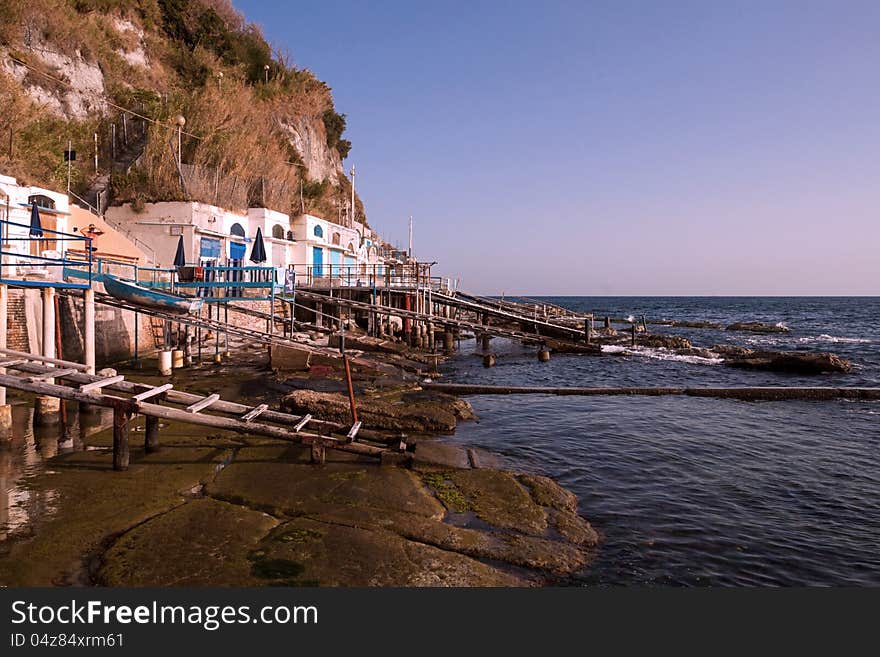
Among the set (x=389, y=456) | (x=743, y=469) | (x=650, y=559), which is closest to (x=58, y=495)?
(x=389, y=456)

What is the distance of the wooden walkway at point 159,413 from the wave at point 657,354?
84.5ft

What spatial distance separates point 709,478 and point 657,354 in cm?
2479

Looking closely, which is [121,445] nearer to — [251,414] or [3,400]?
[251,414]

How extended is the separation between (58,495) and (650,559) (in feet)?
26.7

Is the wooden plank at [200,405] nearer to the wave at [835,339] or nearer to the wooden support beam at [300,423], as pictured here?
the wooden support beam at [300,423]

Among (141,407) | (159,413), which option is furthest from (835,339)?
(141,407)

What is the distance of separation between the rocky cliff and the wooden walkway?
16385 millimetres

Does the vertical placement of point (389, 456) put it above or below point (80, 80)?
below

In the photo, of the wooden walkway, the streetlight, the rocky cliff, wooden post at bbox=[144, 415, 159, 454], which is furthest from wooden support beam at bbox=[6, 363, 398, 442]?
the streetlight

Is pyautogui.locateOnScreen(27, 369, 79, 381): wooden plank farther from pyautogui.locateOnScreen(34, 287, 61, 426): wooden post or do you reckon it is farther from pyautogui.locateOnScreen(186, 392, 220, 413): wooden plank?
pyautogui.locateOnScreen(186, 392, 220, 413): wooden plank

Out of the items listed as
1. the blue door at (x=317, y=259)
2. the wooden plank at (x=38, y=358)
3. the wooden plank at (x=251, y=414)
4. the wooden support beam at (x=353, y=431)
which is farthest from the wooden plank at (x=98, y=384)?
the blue door at (x=317, y=259)

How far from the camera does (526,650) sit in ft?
15.1

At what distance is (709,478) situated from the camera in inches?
413

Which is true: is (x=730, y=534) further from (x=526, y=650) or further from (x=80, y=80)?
(x=80, y=80)
